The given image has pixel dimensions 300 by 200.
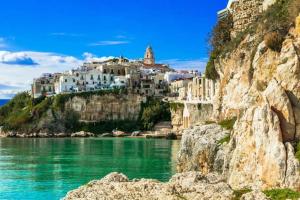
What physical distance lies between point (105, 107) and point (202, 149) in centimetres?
8907

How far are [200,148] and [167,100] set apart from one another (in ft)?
279

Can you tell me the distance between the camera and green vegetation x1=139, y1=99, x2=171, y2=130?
114375 mm

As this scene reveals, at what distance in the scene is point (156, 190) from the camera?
43.7 feet

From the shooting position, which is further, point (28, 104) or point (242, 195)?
point (28, 104)

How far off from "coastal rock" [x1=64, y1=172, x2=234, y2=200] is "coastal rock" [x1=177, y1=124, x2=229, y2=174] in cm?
1780

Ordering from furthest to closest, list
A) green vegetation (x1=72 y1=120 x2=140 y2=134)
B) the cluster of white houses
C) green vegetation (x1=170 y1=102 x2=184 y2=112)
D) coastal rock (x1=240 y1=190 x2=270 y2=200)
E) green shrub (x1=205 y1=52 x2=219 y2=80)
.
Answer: the cluster of white houses < green vegetation (x1=72 y1=120 x2=140 y2=134) < green vegetation (x1=170 y1=102 x2=184 y2=112) < green shrub (x1=205 y1=52 x2=219 y2=80) < coastal rock (x1=240 y1=190 x2=270 y2=200)

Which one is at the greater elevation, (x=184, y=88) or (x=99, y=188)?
(x=184, y=88)

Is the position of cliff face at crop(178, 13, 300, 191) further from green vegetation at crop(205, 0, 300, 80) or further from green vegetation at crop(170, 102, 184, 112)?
green vegetation at crop(170, 102, 184, 112)

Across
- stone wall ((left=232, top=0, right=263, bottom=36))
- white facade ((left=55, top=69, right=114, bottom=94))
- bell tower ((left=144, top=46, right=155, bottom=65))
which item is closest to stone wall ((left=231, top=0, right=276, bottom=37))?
stone wall ((left=232, top=0, right=263, bottom=36))

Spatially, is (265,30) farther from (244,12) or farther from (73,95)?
(73,95)

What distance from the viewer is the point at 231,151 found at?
95.9ft

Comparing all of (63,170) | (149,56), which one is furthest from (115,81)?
(63,170)

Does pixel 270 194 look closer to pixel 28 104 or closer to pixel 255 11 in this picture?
pixel 255 11

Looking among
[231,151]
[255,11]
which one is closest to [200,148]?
[231,151]
